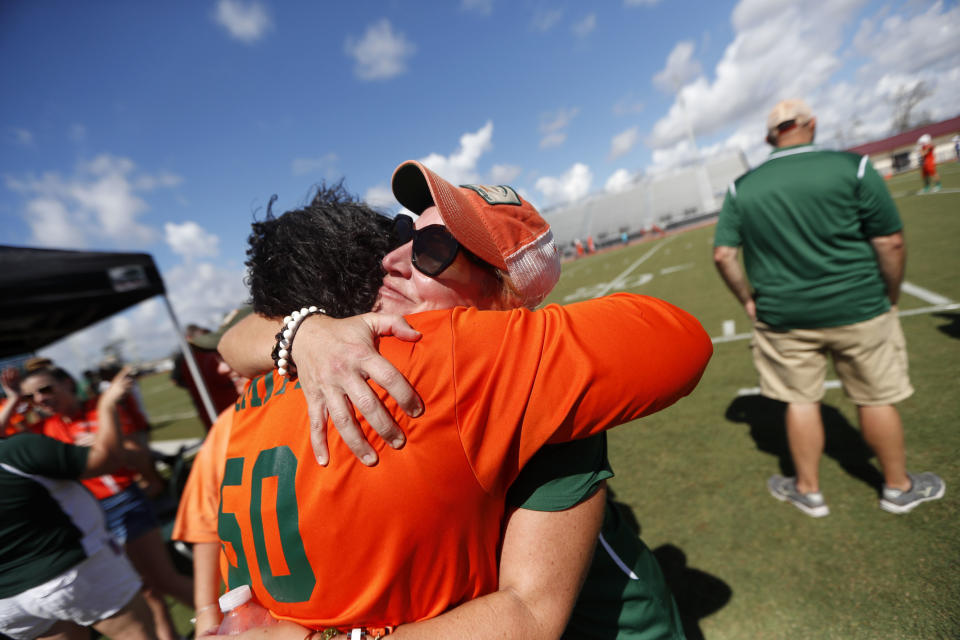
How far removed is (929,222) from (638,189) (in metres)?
56.3

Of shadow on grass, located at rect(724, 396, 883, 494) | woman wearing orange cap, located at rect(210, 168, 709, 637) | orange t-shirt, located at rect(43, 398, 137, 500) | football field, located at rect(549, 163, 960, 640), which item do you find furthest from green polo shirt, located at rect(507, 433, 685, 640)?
orange t-shirt, located at rect(43, 398, 137, 500)

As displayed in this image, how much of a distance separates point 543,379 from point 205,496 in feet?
5.71

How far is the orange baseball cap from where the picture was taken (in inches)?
41.7

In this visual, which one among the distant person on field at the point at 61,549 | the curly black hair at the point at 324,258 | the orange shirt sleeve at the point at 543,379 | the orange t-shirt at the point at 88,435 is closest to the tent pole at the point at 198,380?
the orange t-shirt at the point at 88,435

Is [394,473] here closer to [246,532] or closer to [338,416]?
[338,416]

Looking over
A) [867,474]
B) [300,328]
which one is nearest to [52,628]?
[300,328]

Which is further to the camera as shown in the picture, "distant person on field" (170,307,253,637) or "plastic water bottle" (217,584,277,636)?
"distant person on field" (170,307,253,637)

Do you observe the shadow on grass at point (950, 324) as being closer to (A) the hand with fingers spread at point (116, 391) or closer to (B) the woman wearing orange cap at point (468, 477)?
(B) the woman wearing orange cap at point (468, 477)

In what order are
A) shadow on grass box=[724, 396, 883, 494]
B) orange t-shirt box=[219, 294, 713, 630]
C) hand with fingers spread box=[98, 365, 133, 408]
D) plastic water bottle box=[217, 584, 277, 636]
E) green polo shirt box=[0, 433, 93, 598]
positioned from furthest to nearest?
shadow on grass box=[724, 396, 883, 494] < hand with fingers spread box=[98, 365, 133, 408] < green polo shirt box=[0, 433, 93, 598] < plastic water bottle box=[217, 584, 277, 636] < orange t-shirt box=[219, 294, 713, 630]

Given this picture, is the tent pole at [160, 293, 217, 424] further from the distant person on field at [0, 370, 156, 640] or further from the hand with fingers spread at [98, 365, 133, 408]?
the distant person on field at [0, 370, 156, 640]

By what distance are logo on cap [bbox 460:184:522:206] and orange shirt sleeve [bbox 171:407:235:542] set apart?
1.35 m

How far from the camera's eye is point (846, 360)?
2467 mm

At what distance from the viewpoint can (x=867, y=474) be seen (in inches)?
113

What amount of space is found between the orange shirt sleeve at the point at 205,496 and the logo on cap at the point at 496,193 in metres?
1.35
